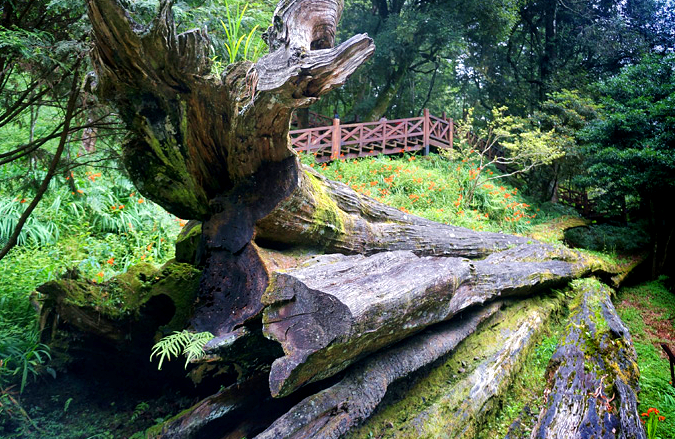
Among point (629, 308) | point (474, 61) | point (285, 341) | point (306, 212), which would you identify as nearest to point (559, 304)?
point (629, 308)

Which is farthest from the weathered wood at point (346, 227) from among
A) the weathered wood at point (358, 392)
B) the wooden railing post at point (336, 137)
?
the wooden railing post at point (336, 137)

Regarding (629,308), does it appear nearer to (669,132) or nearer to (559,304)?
(559,304)

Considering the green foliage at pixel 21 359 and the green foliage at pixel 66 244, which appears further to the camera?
the green foliage at pixel 66 244

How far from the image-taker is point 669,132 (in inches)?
312

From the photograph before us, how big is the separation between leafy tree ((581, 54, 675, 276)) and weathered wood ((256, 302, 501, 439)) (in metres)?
7.18

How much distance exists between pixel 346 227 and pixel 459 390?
66.6 inches

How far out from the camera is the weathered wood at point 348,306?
230 cm

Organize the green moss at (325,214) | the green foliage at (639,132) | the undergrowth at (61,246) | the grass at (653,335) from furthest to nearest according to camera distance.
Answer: the green foliage at (639,132), the grass at (653,335), the green moss at (325,214), the undergrowth at (61,246)

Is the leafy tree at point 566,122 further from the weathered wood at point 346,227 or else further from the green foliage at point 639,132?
the weathered wood at point 346,227

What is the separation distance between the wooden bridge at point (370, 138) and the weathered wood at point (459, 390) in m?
8.95

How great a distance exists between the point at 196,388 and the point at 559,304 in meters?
5.05

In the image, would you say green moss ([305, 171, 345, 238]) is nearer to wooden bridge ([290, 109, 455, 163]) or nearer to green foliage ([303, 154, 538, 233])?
green foliage ([303, 154, 538, 233])

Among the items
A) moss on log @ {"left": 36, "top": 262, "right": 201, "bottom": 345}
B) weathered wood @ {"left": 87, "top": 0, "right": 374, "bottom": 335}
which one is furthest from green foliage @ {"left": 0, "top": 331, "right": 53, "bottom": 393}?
weathered wood @ {"left": 87, "top": 0, "right": 374, "bottom": 335}

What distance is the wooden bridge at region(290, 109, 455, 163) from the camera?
13.1 metres
